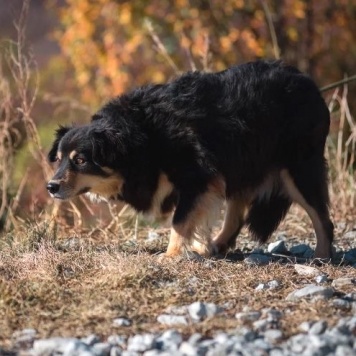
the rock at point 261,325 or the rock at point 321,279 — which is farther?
the rock at point 321,279

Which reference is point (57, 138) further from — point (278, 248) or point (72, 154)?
point (278, 248)

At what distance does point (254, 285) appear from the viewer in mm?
5527

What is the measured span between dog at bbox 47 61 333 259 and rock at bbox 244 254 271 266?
0.38 m

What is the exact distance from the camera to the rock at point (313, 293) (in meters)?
5.17

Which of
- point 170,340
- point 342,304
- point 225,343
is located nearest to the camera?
point 225,343

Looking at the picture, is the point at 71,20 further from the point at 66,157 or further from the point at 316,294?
the point at 316,294

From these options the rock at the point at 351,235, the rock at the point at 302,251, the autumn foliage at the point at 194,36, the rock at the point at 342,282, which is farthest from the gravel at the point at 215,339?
the autumn foliage at the point at 194,36

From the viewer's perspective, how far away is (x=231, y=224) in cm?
713

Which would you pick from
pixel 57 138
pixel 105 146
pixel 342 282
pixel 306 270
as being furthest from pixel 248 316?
pixel 57 138

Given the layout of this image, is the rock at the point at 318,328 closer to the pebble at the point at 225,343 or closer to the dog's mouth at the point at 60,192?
the pebble at the point at 225,343

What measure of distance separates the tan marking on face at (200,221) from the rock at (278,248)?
0.71 metres

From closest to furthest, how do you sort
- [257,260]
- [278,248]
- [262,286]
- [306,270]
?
[262,286], [306,270], [257,260], [278,248]

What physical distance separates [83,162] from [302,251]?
1.85 meters

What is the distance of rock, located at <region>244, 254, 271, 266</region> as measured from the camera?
241 inches
